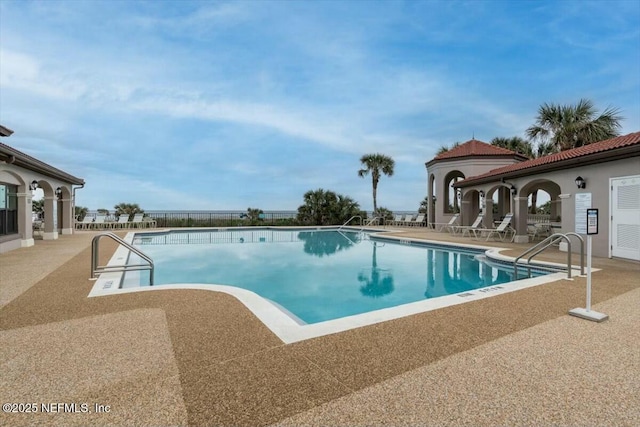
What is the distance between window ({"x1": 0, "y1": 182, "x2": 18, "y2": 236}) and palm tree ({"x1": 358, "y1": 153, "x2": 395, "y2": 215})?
21.0 m

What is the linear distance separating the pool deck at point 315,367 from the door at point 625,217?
18.4 ft

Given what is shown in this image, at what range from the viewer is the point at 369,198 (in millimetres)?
27438

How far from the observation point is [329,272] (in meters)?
9.64

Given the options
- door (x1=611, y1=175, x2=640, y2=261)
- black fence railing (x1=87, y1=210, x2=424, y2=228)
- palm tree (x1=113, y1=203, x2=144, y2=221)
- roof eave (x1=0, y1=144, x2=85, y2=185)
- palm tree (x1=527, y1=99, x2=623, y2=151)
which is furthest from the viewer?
black fence railing (x1=87, y1=210, x2=424, y2=228)

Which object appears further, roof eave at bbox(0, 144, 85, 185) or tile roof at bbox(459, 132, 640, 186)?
roof eave at bbox(0, 144, 85, 185)

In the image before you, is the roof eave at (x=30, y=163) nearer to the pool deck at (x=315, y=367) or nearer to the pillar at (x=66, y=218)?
the pillar at (x=66, y=218)

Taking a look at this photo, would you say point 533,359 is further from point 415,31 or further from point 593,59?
point 593,59

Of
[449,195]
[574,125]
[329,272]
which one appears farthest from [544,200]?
[329,272]

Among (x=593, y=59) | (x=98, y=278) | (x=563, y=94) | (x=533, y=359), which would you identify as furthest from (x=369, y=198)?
(x=533, y=359)

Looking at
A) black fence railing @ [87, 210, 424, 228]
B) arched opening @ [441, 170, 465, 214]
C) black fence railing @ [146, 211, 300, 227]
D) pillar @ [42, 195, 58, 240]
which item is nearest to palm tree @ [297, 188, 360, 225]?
black fence railing @ [87, 210, 424, 228]

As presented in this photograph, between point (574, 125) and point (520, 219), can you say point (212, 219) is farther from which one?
point (574, 125)

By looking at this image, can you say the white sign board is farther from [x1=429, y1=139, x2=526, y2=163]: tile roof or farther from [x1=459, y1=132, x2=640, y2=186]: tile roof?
[x1=429, y1=139, x2=526, y2=163]: tile roof

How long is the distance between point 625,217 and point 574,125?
12.5 m

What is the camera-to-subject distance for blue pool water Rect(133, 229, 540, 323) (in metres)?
6.96
